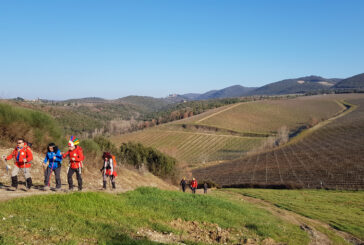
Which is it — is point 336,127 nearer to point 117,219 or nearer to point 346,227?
point 346,227

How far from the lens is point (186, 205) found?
36.4ft

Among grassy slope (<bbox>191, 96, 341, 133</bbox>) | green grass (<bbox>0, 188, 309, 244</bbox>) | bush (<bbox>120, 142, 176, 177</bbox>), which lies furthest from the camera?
grassy slope (<bbox>191, 96, 341, 133</bbox>)

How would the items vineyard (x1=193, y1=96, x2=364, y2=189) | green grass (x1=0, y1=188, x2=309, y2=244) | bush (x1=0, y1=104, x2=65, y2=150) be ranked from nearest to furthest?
1. green grass (x1=0, y1=188, x2=309, y2=244)
2. bush (x1=0, y1=104, x2=65, y2=150)
3. vineyard (x1=193, y1=96, x2=364, y2=189)

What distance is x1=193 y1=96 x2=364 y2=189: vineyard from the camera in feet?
138

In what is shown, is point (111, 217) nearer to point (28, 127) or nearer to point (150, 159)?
point (28, 127)

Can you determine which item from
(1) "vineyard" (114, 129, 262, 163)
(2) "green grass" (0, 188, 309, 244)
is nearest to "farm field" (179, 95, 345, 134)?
(1) "vineyard" (114, 129, 262, 163)

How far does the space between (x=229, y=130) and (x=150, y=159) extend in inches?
2613

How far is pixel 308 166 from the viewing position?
5103 cm

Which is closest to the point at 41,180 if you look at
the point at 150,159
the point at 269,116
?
the point at 150,159

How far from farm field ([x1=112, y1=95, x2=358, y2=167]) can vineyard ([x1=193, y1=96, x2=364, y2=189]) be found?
46.3 feet

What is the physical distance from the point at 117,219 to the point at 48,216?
1.78m

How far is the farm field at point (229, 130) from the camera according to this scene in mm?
82194

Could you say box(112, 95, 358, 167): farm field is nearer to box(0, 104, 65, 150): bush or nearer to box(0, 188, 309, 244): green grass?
box(0, 104, 65, 150): bush

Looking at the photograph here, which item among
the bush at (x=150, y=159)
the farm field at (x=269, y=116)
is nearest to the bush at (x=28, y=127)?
the bush at (x=150, y=159)
